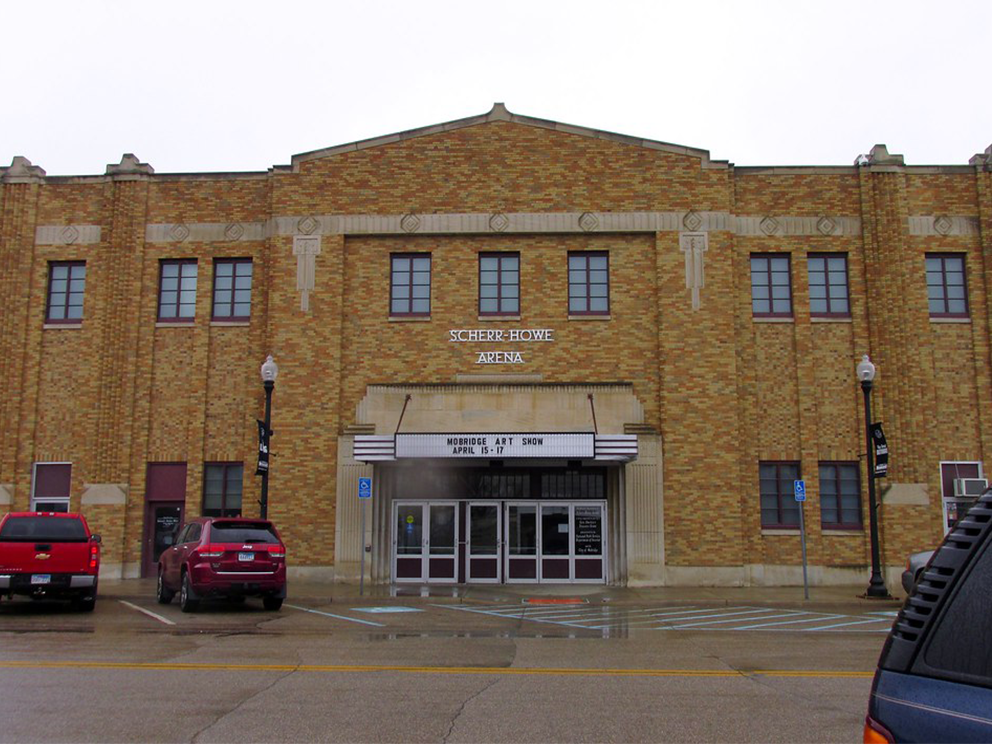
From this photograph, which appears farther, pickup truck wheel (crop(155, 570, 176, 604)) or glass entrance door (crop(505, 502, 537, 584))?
glass entrance door (crop(505, 502, 537, 584))

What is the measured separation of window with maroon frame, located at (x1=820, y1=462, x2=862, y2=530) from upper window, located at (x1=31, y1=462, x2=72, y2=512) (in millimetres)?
19699

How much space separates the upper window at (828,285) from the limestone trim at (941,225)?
2.00 meters

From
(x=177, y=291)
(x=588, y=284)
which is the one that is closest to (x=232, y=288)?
(x=177, y=291)

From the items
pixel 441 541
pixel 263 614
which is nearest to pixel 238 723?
pixel 263 614

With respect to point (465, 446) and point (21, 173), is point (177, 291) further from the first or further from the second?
point (465, 446)

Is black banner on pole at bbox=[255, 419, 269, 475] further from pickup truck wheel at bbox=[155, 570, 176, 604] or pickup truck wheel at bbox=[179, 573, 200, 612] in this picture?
pickup truck wheel at bbox=[179, 573, 200, 612]

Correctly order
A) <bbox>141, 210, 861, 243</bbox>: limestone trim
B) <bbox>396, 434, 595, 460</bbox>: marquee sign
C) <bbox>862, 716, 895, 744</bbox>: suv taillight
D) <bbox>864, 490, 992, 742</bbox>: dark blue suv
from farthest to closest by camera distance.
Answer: <bbox>141, 210, 861, 243</bbox>: limestone trim
<bbox>396, 434, 595, 460</bbox>: marquee sign
<bbox>862, 716, 895, 744</bbox>: suv taillight
<bbox>864, 490, 992, 742</bbox>: dark blue suv

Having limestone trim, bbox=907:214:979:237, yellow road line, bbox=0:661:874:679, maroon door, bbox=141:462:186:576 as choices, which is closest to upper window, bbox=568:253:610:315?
limestone trim, bbox=907:214:979:237

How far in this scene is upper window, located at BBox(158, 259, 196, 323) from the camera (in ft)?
83.4

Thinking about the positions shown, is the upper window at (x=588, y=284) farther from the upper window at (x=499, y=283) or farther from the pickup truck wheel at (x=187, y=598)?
the pickup truck wheel at (x=187, y=598)

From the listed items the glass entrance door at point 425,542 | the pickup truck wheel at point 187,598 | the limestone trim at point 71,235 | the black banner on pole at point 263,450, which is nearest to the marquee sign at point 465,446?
the glass entrance door at point 425,542

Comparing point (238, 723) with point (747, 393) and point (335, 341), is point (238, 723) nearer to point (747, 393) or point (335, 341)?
point (335, 341)

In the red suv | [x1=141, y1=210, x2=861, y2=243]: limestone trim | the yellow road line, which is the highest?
[x1=141, y1=210, x2=861, y2=243]: limestone trim

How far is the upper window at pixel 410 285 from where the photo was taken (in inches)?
973
